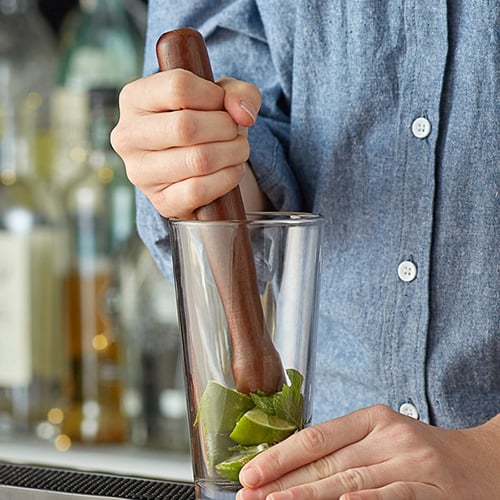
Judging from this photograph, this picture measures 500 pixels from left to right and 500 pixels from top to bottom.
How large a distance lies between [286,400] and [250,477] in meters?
0.05

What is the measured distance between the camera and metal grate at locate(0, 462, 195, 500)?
23.7 inches

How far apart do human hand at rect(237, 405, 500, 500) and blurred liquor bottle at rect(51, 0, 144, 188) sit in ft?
2.90

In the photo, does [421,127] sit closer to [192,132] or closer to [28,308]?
[192,132]

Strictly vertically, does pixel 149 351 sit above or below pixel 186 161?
below

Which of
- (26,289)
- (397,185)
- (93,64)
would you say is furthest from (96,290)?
(397,185)

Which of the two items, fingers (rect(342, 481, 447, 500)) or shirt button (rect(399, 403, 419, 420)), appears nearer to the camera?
fingers (rect(342, 481, 447, 500))

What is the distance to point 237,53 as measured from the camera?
0.91m

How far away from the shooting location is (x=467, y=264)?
79 centimetres

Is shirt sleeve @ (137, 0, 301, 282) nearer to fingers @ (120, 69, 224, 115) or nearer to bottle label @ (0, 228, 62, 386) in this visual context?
fingers @ (120, 69, 224, 115)

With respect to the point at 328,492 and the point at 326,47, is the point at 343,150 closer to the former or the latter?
the point at 326,47

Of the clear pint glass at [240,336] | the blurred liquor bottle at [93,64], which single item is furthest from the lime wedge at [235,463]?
the blurred liquor bottle at [93,64]

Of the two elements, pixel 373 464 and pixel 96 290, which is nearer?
pixel 373 464

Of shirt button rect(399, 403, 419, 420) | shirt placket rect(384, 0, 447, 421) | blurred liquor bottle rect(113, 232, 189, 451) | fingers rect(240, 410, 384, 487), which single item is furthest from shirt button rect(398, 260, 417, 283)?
blurred liquor bottle rect(113, 232, 189, 451)

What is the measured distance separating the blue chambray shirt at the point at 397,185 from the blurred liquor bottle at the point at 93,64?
1.78ft
